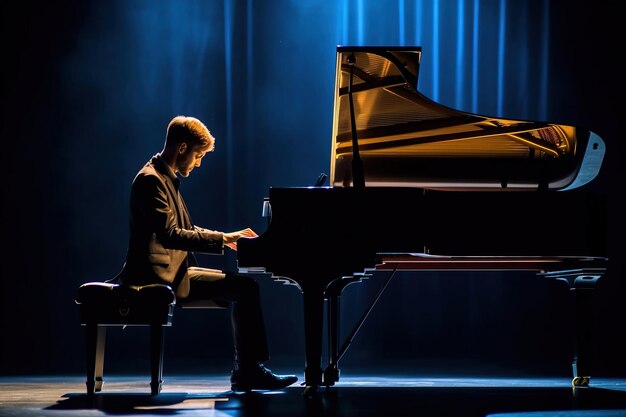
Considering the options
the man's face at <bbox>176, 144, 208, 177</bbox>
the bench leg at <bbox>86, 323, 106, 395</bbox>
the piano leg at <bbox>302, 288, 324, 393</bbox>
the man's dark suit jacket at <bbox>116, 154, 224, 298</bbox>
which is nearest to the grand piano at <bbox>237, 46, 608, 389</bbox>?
the piano leg at <bbox>302, 288, 324, 393</bbox>

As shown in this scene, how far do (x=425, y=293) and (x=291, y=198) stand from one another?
323 cm

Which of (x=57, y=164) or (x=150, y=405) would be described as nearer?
(x=150, y=405)

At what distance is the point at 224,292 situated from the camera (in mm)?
3641

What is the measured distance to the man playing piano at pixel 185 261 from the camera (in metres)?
3.53

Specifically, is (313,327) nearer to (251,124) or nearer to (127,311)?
(127,311)

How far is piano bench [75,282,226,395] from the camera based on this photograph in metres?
3.46

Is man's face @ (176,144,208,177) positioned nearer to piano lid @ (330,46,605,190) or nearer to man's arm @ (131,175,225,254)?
man's arm @ (131,175,225,254)

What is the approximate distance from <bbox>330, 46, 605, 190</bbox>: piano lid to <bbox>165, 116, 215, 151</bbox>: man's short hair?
0.61 metres

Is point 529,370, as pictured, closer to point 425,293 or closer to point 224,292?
point 425,293

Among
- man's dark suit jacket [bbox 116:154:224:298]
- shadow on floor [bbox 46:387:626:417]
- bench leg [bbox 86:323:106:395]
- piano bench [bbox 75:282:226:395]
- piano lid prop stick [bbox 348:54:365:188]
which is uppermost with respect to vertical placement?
piano lid prop stick [bbox 348:54:365:188]

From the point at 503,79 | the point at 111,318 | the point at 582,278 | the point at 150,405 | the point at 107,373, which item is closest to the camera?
the point at 150,405

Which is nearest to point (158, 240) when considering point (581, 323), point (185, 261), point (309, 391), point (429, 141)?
point (185, 261)

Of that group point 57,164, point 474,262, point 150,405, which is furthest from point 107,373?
point 474,262

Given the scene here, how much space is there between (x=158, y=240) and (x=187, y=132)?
519 mm
